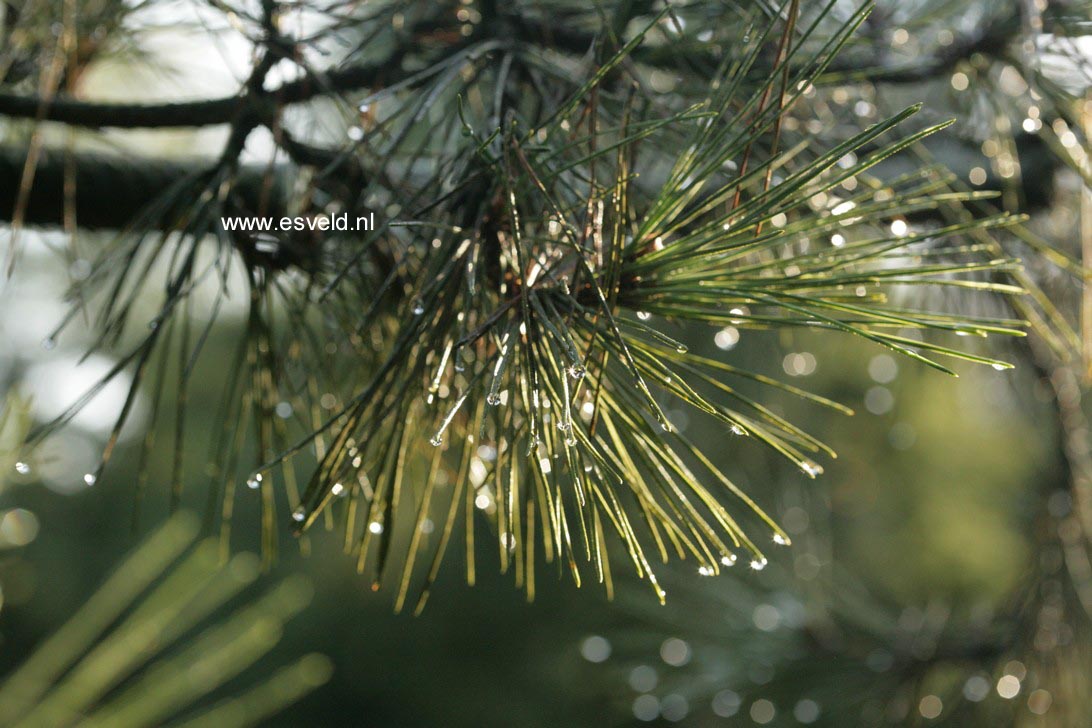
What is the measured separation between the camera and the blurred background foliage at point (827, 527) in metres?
0.47

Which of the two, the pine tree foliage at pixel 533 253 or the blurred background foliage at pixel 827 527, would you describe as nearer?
the pine tree foliage at pixel 533 253

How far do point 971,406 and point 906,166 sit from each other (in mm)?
1842

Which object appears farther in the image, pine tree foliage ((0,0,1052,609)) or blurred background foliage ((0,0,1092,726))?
blurred background foliage ((0,0,1092,726))

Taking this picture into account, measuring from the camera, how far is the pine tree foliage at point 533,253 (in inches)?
10.3

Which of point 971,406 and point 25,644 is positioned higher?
point 971,406

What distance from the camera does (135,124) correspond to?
39 centimetres

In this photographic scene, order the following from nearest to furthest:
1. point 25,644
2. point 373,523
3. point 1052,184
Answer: point 373,523, point 1052,184, point 25,644

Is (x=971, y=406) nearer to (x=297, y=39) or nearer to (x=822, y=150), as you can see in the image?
(x=822, y=150)

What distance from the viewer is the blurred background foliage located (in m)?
0.47

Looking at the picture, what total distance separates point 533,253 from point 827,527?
1.31 metres

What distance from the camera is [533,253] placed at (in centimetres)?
30

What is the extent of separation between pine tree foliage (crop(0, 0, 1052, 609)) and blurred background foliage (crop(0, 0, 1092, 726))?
4 cm

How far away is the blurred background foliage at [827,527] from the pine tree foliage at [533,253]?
0.15ft

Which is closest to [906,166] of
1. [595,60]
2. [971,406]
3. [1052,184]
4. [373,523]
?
[1052,184]
